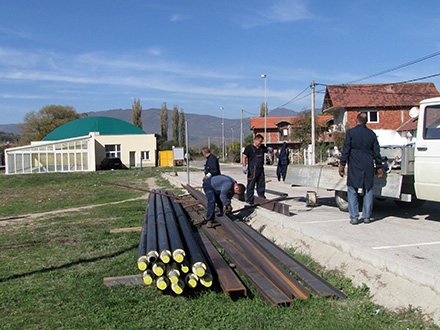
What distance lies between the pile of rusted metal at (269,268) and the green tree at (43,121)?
320 ft

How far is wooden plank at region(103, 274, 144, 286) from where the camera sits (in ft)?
19.7

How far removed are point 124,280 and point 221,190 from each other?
12.0 ft

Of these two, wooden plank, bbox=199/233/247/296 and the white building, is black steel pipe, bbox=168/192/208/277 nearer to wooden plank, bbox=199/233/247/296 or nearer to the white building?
wooden plank, bbox=199/233/247/296

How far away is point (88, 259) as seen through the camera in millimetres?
7547

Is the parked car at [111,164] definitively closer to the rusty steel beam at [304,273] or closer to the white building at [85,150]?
the white building at [85,150]

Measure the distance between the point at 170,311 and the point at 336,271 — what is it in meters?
2.36

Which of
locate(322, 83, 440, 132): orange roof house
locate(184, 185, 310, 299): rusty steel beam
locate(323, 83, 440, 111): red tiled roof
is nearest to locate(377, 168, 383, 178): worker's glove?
locate(184, 185, 310, 299): rusty steel beam

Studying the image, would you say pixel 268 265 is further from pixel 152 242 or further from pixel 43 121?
pixel 43 121

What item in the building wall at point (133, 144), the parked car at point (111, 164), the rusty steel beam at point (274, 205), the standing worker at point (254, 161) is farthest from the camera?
the building wall at point (133, 144)

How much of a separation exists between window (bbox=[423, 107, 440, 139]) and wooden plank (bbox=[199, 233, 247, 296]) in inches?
159

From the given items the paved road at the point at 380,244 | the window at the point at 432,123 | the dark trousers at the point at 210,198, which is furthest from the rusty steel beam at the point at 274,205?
the window at the point at 432,123

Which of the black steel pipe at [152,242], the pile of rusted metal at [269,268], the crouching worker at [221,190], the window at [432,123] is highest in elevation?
the window at [432,123]

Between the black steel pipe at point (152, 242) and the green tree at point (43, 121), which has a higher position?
the green tree at point (43, 121)

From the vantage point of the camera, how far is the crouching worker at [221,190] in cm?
930
